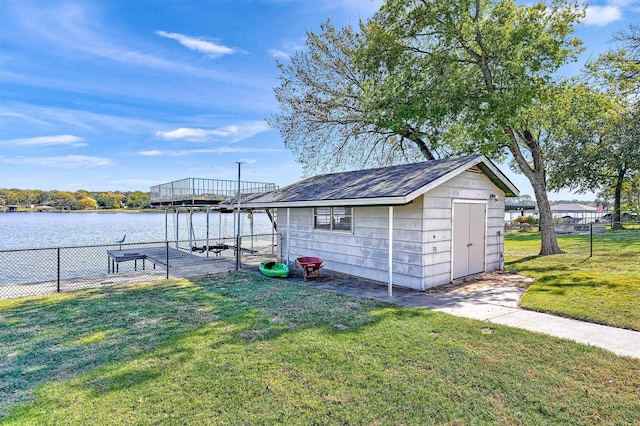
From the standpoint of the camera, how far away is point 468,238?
29.7 feet

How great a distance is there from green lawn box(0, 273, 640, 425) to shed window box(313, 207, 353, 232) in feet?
12.2

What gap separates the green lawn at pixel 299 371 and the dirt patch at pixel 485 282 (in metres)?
2.24

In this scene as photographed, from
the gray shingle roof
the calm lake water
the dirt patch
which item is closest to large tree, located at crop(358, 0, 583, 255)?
the gray shingle roof

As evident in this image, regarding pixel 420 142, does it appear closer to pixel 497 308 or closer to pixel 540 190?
pixel 540 190

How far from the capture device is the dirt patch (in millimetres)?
7934

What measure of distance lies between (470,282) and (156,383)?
754 cm

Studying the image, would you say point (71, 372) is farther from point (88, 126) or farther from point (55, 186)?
point (55, 186)

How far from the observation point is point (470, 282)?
873 centimetres

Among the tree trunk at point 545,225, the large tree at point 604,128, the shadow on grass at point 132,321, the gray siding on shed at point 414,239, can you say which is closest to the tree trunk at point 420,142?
the tree trunk at point 545,225

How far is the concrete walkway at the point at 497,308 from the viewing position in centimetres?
469

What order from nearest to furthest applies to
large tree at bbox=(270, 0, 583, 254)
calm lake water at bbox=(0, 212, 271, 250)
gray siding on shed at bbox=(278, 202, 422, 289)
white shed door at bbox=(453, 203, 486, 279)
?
gray siding on shed at bbox=(278, 202, 422, 289) → white shed door at bbox=(453, 203, 486, 279) → large tree at bbox=(270, 0, 583, 254) → calm lake water at bbox=(0, 212, 271, 250)

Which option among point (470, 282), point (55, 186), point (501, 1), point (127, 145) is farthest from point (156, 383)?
point (55, 186)

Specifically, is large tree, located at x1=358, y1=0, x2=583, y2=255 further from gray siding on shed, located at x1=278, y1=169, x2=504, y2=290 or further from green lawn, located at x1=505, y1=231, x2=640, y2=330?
gray siding on shed, located at x1=278, y1=169, x2=504, y2=290

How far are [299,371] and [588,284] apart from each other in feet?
24.9
